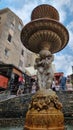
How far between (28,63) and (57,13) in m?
32.2

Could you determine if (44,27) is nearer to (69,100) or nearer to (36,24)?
(36,24)

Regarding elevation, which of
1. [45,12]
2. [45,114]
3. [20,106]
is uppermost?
[45,12]

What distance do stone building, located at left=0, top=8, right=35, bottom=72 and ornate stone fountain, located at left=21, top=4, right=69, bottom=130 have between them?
64.9 ft

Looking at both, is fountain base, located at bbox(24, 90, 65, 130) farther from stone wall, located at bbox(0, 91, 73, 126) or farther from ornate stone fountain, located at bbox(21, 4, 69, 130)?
stone wall, located at bbox(0, 91, 73, 126)

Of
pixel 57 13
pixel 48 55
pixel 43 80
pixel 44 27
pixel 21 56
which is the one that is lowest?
pixel 43 80

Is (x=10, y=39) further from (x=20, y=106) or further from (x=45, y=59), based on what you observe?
(x=45, y=59)

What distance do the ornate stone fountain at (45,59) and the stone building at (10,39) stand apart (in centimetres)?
1979

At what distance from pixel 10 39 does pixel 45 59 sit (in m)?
24.0

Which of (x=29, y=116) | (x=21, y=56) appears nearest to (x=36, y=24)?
(x=29, y=116)

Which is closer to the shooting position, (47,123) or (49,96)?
(47,123)

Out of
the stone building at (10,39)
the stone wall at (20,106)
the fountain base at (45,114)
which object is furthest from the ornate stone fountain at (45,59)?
the stone building at (10,39)

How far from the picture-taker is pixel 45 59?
5.40 m

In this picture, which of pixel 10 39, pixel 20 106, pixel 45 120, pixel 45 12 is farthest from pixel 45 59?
pixel 10 39

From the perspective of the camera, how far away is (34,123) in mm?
4512
